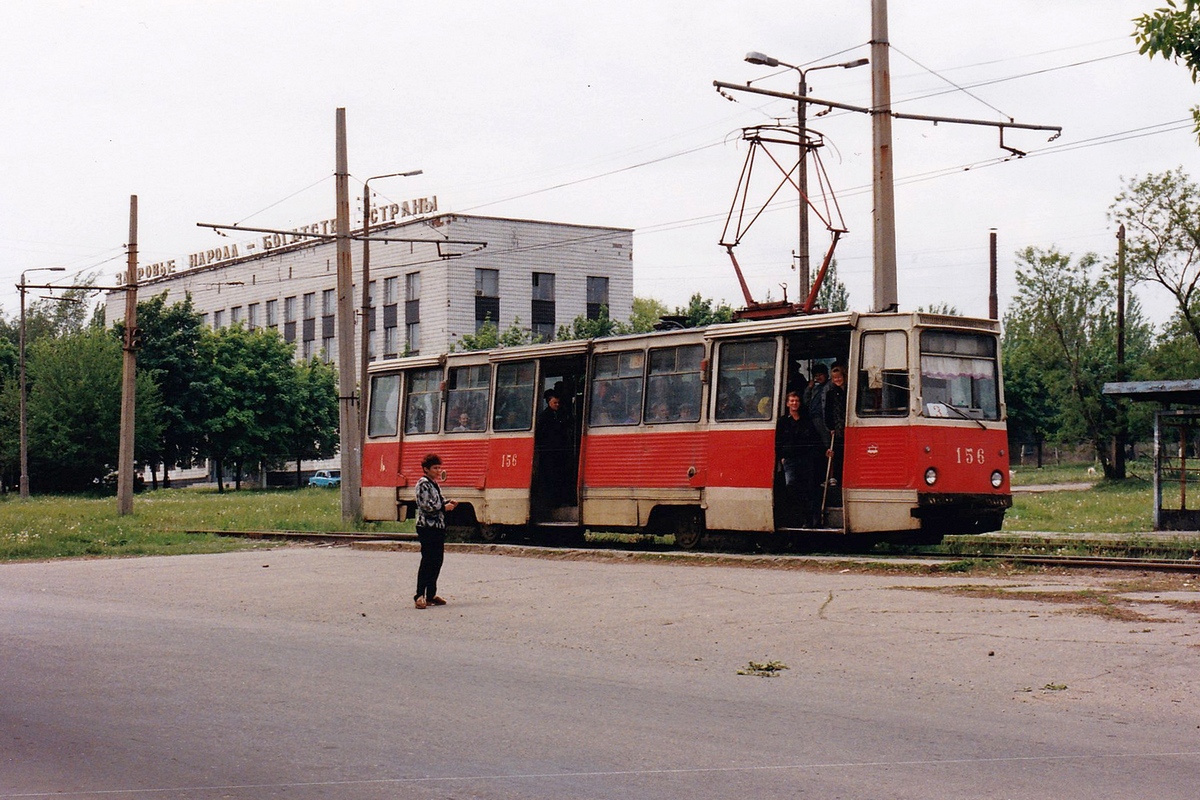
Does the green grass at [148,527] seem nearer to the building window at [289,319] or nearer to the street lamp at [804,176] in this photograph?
the street lamp at [804,176]

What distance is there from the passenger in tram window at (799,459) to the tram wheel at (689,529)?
189 cm

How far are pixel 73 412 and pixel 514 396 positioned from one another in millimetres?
48071

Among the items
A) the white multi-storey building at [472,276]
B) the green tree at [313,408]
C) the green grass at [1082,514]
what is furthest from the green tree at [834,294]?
the green grass at [1082,514]

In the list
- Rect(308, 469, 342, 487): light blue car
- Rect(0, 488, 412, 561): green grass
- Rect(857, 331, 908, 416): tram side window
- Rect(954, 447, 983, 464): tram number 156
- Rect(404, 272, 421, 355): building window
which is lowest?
Rect(0, 488, 412, 561): green grass

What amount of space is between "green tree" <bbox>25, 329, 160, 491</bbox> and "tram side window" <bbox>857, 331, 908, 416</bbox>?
169 feet

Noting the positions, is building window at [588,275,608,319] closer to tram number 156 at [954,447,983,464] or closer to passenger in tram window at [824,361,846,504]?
passenger in tram window at [824,361,846,504]

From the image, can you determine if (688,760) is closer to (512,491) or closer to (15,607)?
(15,607)

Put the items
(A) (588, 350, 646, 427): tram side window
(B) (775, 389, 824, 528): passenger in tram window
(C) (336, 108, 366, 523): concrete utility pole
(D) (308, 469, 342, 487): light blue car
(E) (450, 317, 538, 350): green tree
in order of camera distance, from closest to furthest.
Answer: (B) (775, 389, 824, 528): passenger in tram window → (A) (588, 350, 646, 427): tram side window → (C) (336, 108, 366, 523): concrete utility pole → (E) (450, 317, 538, 350): green tree → (D) (308, 469, 342, 487): light blue car

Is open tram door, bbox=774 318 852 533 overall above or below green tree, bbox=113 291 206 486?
below

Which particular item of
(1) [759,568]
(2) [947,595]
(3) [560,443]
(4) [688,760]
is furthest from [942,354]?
(4) [688,760]

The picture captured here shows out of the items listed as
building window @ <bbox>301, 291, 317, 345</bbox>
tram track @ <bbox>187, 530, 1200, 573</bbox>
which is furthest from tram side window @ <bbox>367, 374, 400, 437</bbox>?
building window @ <bbox>301, 291, 317, 345</bbox>

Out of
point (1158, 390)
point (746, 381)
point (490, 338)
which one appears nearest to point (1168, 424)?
point (1158, 390)

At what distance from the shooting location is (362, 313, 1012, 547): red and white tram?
18.6 metres

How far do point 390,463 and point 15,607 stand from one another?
11914mm
